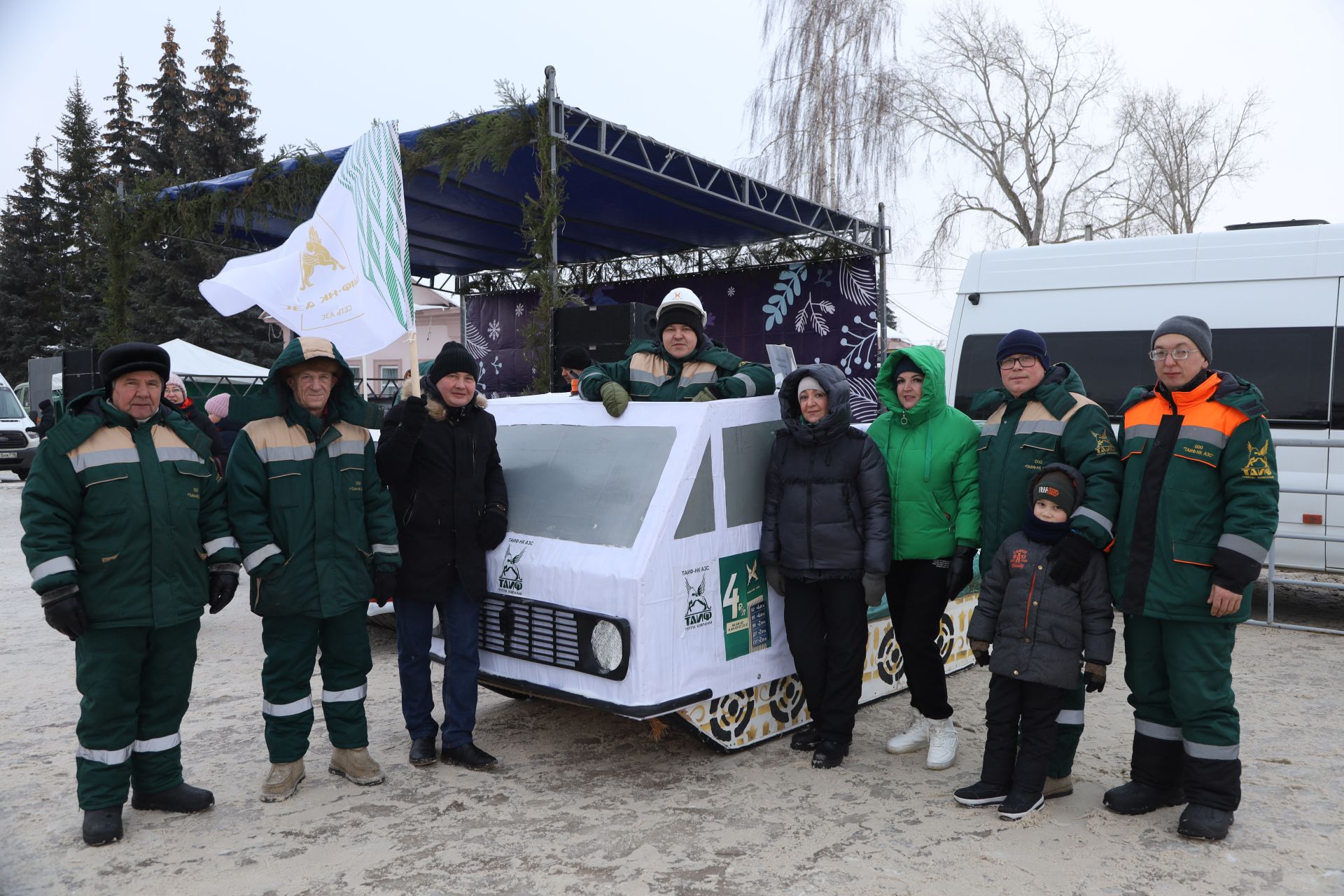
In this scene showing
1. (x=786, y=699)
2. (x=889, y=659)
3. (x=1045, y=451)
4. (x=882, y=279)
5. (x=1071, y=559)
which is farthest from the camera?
(x=882, y=279)

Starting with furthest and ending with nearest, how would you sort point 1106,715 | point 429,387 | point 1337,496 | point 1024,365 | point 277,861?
1. point 1337,496
2. point 1106,715
3. point 429,387
4. point 1024,365
5. point 277,861

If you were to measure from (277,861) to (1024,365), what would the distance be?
3.46 meters

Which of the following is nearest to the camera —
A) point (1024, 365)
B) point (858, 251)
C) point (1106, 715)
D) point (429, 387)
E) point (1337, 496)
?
point (1024, 365)

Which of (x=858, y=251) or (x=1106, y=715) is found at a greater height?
(x=858, y=251)

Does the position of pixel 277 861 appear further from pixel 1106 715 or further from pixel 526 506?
pixel 1106 715

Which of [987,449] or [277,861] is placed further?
[987,449]

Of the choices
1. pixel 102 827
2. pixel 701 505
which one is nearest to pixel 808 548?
pixel 701 505

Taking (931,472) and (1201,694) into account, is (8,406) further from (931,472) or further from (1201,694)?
(1201,694)

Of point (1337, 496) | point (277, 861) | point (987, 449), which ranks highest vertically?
point (987, 449)

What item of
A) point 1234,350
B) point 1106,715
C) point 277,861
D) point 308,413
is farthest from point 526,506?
point 1234,350

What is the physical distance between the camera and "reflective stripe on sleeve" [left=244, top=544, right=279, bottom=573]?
3781 mm

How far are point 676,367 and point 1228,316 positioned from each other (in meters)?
4.89

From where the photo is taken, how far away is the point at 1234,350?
7.14 m

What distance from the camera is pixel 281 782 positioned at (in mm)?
3965
